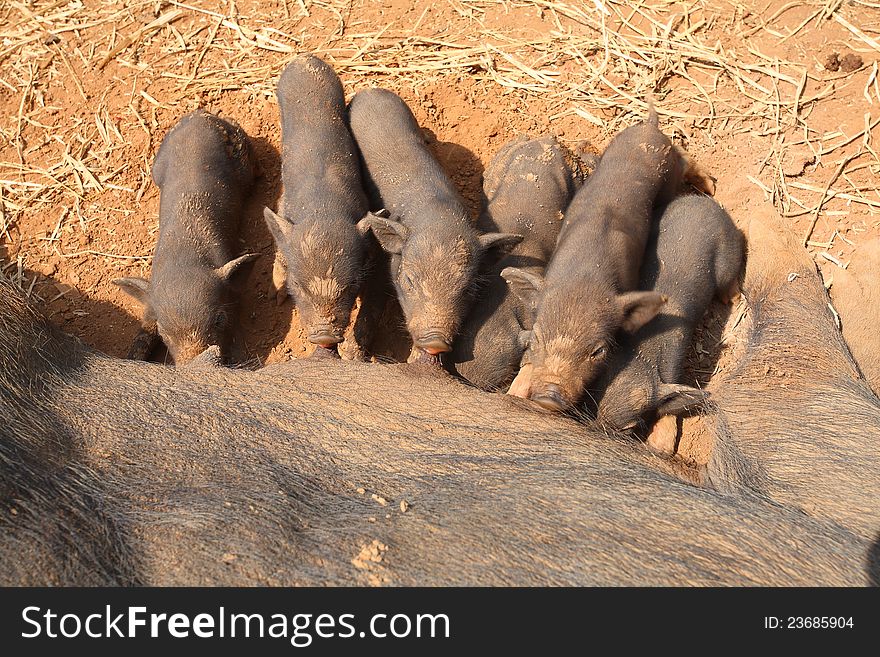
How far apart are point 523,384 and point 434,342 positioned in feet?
1.51

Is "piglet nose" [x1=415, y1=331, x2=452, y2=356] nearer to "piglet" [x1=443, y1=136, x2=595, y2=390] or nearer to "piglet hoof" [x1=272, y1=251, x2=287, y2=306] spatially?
"piglet" [x1=443, y1=136, x2=595, y2=390]

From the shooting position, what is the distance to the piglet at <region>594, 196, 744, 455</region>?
3412 mm

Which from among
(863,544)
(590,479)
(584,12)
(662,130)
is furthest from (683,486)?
(584,12)

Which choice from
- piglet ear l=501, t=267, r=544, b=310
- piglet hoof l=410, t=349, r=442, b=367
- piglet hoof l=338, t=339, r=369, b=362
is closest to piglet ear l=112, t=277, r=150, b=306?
piglet hoof l=338, t=339, r=369, b=362

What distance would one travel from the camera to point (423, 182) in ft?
13.3

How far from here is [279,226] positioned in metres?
3.92

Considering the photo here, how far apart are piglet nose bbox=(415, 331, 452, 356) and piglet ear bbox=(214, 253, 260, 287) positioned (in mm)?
1076

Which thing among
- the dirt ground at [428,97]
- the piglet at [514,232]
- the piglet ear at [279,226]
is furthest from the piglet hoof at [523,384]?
the piglet ear at [279,226]

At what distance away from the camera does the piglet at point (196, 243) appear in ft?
12.7

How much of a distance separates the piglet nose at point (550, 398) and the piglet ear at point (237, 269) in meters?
1.70

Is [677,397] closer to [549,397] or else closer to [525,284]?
[549,397]

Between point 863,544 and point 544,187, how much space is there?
7.71 feet

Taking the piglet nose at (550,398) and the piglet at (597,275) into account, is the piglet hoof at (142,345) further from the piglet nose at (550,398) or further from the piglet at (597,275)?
the piglet nose at (550,398)

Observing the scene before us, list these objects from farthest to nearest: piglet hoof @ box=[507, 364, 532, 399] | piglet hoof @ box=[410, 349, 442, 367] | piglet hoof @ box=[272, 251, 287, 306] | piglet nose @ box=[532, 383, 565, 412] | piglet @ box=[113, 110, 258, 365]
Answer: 1. piglet hoof @ box=[272, 251, 287, 306]
2. piglet @ box=[113, 110, 258, 365]
3. piglet hoof @ box=[410, 349, 442, 367]
4. piglet hoof @ box=[507, 364, 532, 399]
5. piglet nose @ box=[532, 383, 565, 412]
